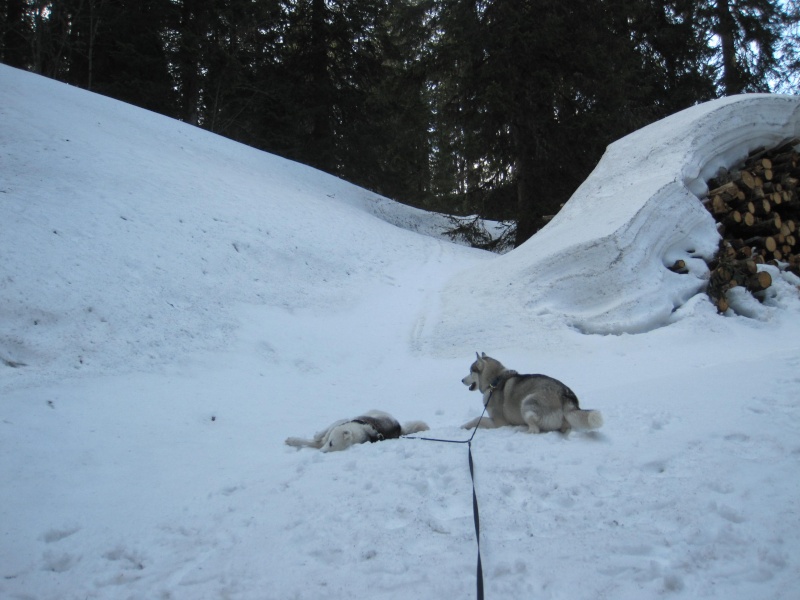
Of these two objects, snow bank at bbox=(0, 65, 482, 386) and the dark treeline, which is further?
the dark treeline

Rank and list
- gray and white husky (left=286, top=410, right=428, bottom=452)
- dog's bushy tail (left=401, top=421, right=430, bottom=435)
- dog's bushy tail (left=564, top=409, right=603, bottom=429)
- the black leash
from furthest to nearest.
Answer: dog's bushy tail (left=401, top=421, right=430, bottom=435), gray and white husky (left=286, top=410, right=428, bottom=452), dog's bushy tail (left=564, top=409, right=603, bottom=429), the black leash

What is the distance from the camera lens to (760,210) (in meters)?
9.39

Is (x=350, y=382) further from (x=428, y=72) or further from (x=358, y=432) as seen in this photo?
(x=428, y=72)

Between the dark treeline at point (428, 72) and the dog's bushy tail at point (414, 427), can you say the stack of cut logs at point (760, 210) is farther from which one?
the dog's bushy tail at point (414, 427)

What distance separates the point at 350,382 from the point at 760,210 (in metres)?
7.85

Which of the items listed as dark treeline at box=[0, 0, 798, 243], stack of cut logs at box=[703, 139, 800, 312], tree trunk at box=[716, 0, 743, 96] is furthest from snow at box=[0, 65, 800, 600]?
tree trunk at box=[716, 0, 743, 96]

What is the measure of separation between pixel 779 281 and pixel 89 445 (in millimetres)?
9755

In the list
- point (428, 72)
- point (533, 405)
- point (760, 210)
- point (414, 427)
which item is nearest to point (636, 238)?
point (760, 210)

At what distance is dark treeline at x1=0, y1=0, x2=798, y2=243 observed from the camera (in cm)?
1448

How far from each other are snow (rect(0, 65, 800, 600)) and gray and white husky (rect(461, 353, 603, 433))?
0.17 meters

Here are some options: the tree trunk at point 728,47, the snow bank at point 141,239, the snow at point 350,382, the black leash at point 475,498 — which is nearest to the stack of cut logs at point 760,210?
the snow at point 350,382

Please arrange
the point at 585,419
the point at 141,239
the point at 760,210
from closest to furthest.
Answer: the point at 585,419 → the point at 141,239 → the point at 760,210

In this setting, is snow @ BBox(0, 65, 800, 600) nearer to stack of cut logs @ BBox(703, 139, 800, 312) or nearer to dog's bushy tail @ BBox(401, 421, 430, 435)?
dog's bushy tail @ BBox(401, 421, 430, 435)

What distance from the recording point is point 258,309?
791 centimetres
